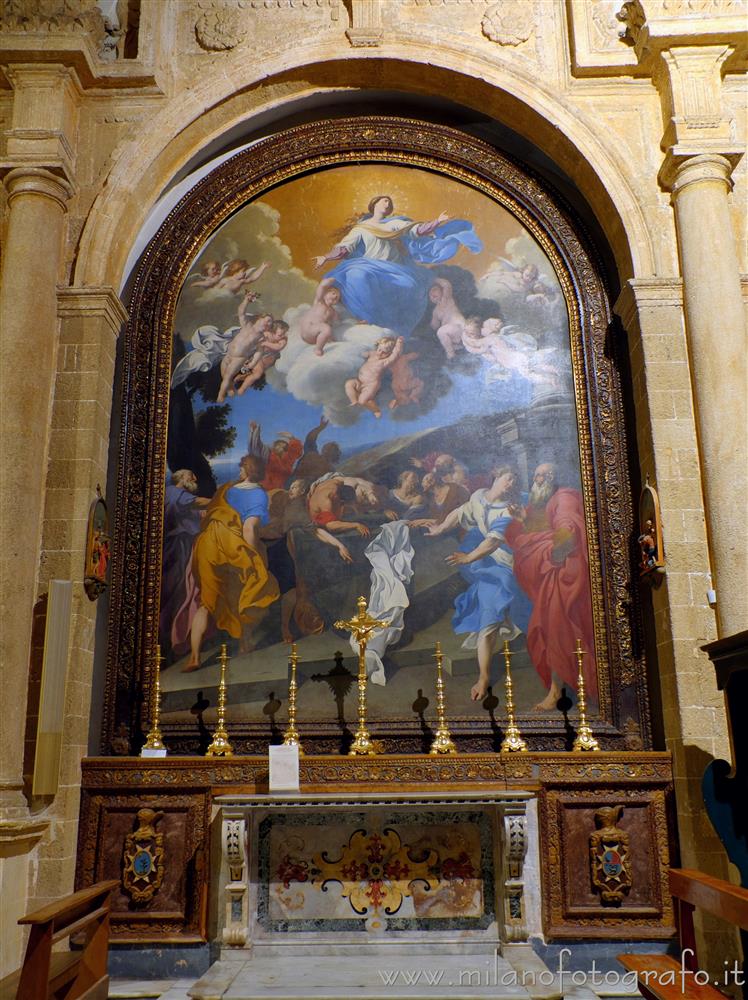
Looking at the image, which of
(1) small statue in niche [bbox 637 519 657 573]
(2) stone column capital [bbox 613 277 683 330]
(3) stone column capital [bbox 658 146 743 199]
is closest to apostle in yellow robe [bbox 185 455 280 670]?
(1) small statue in niche [bbox 637 519 657 573]

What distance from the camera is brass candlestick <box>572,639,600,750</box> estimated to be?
249 inches

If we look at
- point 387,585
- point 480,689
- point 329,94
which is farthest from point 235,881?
point 329,94

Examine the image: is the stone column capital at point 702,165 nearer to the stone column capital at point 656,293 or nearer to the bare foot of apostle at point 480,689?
the stone column capital at point 656,293

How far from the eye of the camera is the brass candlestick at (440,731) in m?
6.38

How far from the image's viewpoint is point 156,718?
6.59m

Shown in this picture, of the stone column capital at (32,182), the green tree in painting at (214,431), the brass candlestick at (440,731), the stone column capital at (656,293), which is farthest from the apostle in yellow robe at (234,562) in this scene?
the stone column capital at (656,293)

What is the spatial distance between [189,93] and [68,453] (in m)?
3.13

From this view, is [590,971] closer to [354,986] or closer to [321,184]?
[354,986]

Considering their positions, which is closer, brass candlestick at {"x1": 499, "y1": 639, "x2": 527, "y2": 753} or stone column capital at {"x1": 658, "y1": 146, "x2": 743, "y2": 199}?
brass candlestick at {"x1": 499, "y1": 639, "x2": 527, "y2": 753}

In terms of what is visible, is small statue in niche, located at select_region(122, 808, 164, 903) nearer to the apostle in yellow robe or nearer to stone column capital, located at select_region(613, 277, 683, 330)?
the apostle in yellow robe

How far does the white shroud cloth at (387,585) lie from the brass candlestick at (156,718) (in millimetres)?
1409

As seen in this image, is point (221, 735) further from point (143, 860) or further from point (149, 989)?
point (149, 989)

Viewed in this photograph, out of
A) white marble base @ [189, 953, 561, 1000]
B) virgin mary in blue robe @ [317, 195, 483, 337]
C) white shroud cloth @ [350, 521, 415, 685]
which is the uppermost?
virgin mary in blue robe @ [317, 195, 483, 337]

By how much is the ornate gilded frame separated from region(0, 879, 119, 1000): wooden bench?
1516mm
